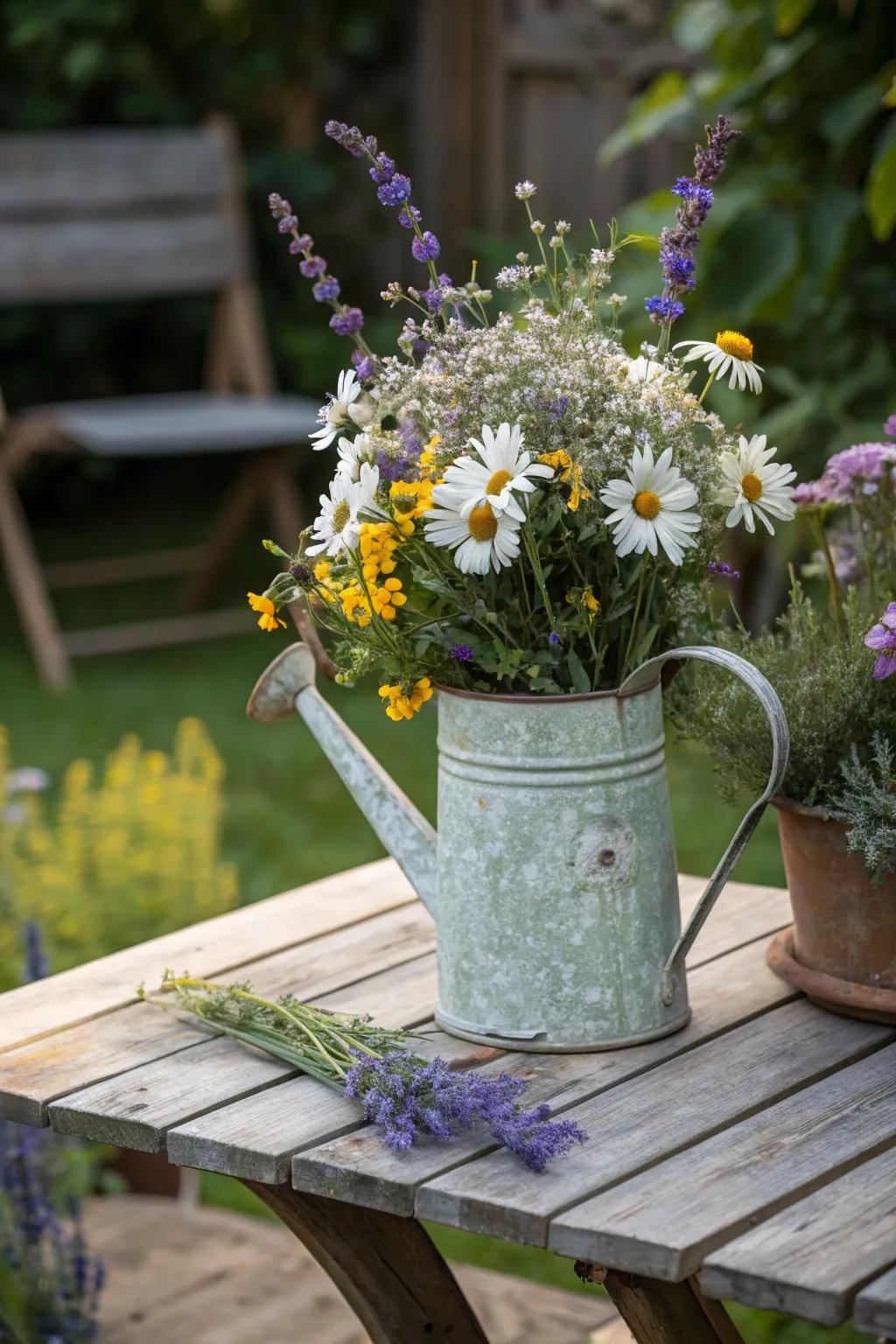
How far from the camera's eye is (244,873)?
3.34 m

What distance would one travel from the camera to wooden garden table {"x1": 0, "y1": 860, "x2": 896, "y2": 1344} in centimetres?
104

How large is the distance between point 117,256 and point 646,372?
3.99 meters

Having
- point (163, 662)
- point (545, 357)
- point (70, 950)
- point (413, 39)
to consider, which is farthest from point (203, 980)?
point (413, 39)

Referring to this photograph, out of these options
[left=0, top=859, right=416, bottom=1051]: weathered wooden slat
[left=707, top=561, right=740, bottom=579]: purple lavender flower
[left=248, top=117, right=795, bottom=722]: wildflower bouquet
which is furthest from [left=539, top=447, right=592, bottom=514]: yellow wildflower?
[left=0, top=859, right=416, bottom=1051]: weathered wooden slat

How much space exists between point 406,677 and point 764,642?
0.32 metres

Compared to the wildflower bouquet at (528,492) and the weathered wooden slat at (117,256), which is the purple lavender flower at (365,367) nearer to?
the wildflower bouquet at (528,492)

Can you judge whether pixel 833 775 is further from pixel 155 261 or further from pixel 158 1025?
pixel 155 261

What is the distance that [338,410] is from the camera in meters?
1.31

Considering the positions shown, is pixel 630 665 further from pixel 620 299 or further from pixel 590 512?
pixel 620 299

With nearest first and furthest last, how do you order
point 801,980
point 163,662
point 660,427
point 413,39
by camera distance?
point 660,427 → point 801,980 → point 163,662 → point 413,39

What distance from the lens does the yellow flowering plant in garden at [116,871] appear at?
252 centimetres

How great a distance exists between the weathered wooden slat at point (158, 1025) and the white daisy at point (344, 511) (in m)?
0.42

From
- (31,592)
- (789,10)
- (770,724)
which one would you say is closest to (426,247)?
(770,724)

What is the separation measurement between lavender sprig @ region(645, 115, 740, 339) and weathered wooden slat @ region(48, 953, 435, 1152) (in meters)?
0.58
